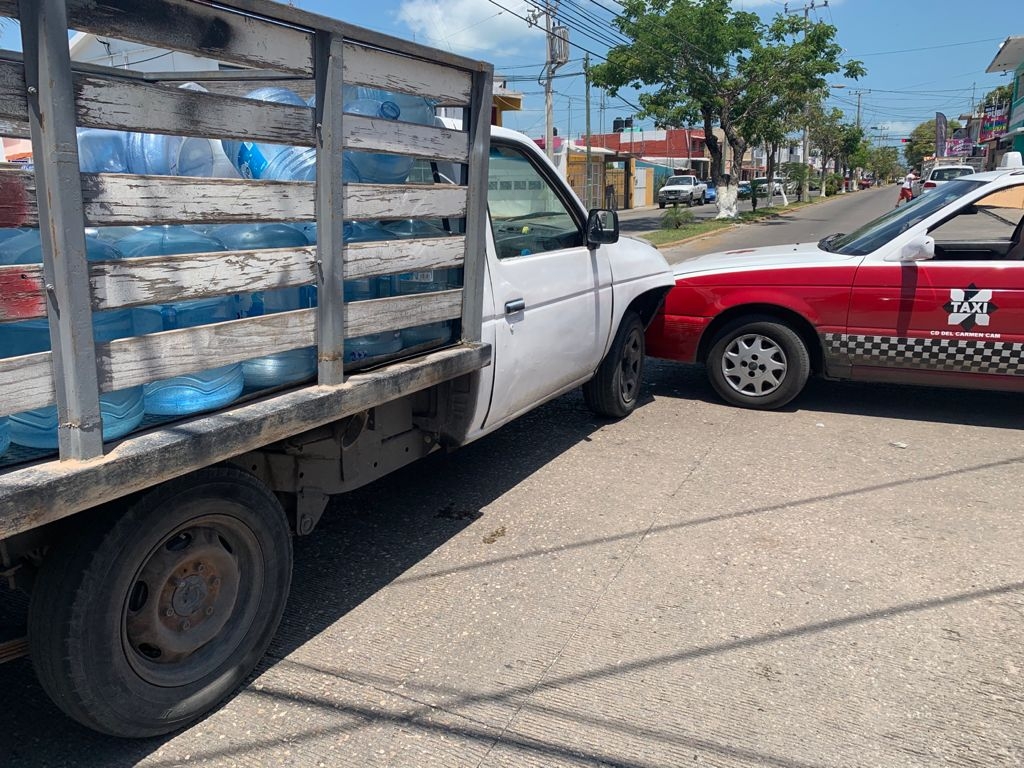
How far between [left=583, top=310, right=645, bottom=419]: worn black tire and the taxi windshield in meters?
1.68

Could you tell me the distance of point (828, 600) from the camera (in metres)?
3.59

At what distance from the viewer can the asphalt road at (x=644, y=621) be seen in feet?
8.91

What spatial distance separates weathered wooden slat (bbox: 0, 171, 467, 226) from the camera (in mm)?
2018

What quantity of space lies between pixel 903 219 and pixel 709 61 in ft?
75.3

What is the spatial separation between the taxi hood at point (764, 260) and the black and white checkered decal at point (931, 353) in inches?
23.4

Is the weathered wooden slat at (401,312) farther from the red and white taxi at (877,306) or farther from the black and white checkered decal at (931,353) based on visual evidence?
the black and white checkered decal at (931,353)

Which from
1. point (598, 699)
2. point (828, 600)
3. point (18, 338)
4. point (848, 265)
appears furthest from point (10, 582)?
point (848, 265)

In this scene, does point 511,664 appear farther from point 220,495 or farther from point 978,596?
point 978,596

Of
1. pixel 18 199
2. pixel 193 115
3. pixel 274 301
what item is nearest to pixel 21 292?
pixel 18 199

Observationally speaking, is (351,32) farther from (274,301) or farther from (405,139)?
(274,301)

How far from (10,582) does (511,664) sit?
1.69 meters

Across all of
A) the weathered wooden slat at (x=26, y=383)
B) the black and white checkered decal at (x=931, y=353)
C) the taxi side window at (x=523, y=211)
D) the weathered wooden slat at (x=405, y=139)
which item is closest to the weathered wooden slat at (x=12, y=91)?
the weathered wooden slat at (x=26, y=383)

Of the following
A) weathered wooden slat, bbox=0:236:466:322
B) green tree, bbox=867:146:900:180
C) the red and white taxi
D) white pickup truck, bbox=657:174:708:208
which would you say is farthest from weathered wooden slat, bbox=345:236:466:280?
green tree, bbox=867:146:900:180

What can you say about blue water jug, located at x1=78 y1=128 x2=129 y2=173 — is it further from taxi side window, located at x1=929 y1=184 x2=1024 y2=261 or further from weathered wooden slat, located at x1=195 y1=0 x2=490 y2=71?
taxi side window, located at x1=929 y1=184 x2=1024 y2=261
